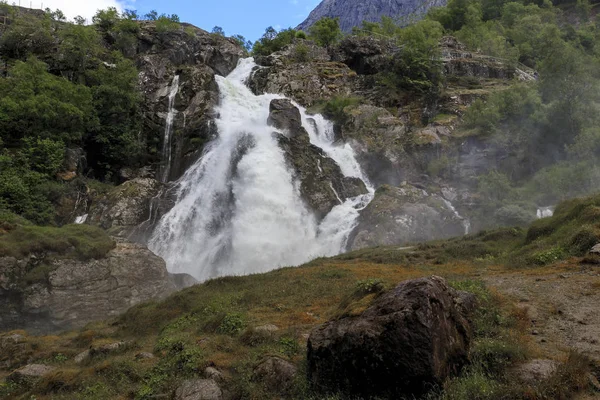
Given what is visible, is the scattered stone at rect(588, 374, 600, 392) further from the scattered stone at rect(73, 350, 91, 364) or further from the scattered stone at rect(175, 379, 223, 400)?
the scattered stone at rect(73, 350, 91, 364)

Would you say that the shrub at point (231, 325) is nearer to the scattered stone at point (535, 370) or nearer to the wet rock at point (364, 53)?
the scattered stone at point (535, 370)

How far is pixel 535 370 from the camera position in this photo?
22.5 feet

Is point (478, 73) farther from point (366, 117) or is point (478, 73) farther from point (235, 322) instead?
point (235, 322)

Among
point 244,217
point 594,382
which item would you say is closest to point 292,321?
point 594,382

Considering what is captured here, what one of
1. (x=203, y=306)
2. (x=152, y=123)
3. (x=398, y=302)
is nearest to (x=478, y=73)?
(x=152, y=123)

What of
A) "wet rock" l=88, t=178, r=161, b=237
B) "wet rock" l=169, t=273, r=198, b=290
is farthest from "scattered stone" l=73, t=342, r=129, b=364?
"wet rock" l=88, t=178, r=161, b=237

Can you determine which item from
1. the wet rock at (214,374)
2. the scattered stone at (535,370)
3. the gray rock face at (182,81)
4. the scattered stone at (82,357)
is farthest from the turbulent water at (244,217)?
the scattered stone at (535,370)

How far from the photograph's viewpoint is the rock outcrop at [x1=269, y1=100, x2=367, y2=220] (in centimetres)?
3253

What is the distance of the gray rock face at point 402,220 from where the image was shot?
27891 millimetres

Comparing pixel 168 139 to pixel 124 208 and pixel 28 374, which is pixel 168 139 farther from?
pixel 28 374

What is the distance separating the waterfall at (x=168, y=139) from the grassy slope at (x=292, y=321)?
2085 cm

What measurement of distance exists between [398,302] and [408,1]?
193m

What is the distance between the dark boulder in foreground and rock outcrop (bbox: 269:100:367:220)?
78.3 ft

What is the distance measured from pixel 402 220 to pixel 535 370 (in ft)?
73.4
